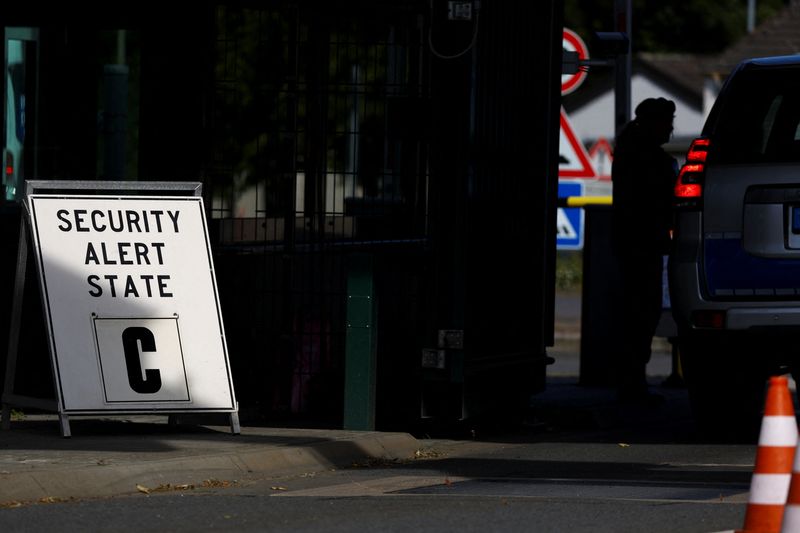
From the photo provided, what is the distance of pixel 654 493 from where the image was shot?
7.88 metres

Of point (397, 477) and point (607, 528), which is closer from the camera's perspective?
point (607, 528)

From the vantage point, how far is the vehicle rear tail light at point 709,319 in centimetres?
960

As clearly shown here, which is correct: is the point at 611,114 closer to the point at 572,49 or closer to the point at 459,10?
the point at 572,49


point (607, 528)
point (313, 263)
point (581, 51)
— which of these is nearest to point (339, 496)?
point (607, 528)

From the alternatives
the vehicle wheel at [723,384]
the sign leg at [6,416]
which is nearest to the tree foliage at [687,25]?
the vehicle wheel at [723,384]

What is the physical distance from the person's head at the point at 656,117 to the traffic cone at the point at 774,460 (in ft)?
20.7

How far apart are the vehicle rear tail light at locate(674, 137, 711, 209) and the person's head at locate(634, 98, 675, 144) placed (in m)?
2.25

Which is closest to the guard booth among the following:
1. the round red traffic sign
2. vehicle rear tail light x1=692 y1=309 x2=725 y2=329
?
vehicle rear tail light x1=692 y1=309 x2=725 y2=329

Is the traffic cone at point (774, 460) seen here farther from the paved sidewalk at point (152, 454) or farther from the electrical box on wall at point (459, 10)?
the electrical box on wall at point (459, 10)

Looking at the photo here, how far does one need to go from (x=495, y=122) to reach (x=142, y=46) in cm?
215

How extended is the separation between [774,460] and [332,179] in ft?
17.6

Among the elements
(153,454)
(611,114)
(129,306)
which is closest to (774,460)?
(153,454)

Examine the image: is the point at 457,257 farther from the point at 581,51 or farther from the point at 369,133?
the point at 581,51

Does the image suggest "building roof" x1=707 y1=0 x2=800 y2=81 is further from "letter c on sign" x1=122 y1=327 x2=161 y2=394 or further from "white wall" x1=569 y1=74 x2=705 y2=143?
"letter c on sign" x1=122 y1=327 x2=161 y2=394
